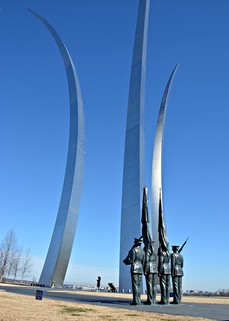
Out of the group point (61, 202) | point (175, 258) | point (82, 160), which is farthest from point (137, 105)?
point (175, 258)

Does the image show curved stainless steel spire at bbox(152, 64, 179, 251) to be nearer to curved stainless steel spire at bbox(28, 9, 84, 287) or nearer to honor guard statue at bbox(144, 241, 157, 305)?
curved stainless steel spire at bbox(28, 9, 84, 287)

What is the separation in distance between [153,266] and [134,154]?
11421 millimetres

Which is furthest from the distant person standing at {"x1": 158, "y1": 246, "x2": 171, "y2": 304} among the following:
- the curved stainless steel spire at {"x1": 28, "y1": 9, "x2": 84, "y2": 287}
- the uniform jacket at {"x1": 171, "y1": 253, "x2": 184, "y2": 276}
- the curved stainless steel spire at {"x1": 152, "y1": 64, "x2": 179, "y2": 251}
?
the curved stainless steel spire at {"x1": 152, "y1": 64, "x2": 179, "y2": 251}

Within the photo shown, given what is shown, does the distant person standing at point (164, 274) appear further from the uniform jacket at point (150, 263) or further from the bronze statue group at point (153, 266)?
the uniform jacket at point (150, 263)

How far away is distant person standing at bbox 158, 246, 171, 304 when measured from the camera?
418 inches

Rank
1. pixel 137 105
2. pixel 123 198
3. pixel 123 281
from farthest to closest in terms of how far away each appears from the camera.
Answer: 1. pixel 137 105
2. pixel 123 198
3. pixel 123 281

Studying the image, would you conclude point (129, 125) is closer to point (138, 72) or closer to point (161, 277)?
point (138, 72)

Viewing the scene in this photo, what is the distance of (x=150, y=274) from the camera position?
10.3 meters

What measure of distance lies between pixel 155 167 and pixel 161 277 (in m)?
16.0

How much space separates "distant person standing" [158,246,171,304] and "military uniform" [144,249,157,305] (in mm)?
356

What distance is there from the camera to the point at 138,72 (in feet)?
76.4

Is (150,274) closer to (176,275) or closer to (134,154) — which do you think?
(176,275)

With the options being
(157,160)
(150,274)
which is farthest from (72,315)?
(157,160)

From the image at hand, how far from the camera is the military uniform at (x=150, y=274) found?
10.2 m
